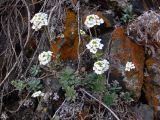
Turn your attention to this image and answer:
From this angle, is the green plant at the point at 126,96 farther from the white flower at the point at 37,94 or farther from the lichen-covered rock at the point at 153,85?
the white flower at the point at 37,94

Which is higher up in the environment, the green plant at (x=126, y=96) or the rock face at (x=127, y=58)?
the rock face at (x=127, y=58)

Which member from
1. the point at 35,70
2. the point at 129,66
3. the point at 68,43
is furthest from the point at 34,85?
the point at 129,66

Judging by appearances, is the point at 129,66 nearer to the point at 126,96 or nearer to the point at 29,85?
the point at 126,96

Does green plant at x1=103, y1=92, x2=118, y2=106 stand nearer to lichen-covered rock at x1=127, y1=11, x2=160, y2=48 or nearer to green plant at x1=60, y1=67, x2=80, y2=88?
green plant at x1=60, y1=67, x2=80, y2=88

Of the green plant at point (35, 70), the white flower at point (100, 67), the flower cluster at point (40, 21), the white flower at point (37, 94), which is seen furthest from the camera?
the green plant at point (35, 70)

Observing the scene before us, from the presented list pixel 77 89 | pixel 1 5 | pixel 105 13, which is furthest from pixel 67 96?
pixel 1 5

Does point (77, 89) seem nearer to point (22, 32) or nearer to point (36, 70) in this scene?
point (36, 70)

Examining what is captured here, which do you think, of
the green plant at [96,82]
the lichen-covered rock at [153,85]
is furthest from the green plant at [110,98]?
the lichen-covered rock at [153,85]
